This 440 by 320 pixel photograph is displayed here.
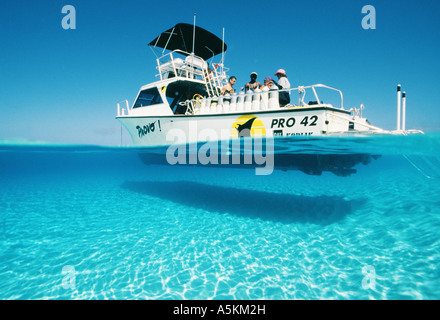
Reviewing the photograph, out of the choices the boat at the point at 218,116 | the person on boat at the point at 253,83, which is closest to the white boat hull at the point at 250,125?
the boat at the point at 218,116

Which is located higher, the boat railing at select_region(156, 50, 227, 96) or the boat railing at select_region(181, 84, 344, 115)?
the boat railing at select_region(156, 50, 227, 96)

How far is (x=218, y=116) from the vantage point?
732cm

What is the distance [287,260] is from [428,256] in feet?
10.8

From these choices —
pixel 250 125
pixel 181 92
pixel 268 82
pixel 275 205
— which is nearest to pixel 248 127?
pixel 250 125

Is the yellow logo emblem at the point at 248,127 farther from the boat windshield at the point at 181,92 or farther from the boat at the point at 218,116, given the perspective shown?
the boat windshield at the point at 181,92

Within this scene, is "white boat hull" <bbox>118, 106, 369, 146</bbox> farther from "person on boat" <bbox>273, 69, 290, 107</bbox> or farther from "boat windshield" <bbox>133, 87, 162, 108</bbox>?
"boat windshield" <bbox>133, 87, 162, 108</bbox>

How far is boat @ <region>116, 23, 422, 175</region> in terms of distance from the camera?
6107 millimetres

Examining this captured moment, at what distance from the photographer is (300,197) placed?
406 inches

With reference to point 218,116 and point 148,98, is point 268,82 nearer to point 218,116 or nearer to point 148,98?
point 218,116

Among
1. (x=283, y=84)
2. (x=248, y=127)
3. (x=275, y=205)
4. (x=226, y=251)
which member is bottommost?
(x=226, y=251)

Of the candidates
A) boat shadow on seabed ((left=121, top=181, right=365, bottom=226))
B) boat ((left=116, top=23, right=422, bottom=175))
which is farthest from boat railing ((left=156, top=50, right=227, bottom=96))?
boat shadow on seabed ((left=121, top=181, right=365, bottom=226))

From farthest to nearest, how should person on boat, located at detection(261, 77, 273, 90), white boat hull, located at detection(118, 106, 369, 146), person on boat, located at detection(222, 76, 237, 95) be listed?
person on boat, located at detection(222, 76, 237, 95) < person on boat, located at detection(261, 77, 273, 90) < white boat hull, located at detection(118, 106, 369, 146)

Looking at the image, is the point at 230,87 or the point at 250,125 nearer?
the point at 250,125
